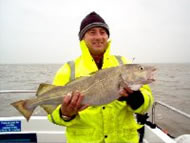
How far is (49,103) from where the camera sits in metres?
2.99

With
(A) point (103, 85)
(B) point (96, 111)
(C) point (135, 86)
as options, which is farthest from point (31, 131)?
(C) point (135, 86)

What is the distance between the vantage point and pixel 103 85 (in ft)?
9.48

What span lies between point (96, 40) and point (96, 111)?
1.02 m

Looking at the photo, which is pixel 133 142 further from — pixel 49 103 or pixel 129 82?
pixel 49 103

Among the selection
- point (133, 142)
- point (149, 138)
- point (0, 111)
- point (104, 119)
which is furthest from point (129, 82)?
point (0, 111)

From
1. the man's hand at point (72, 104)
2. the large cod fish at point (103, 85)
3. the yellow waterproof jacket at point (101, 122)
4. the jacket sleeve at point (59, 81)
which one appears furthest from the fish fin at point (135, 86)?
the jacket sleeve at point (59, 81)

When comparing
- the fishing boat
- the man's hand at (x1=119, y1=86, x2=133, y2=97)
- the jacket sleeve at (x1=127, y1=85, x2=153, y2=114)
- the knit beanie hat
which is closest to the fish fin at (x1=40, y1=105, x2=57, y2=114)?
the man's hand at (x1=119, y1=86, x2=133, y2=97)

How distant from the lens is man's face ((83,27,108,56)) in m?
3.17

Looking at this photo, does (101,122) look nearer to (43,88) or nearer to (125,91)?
(125,91)

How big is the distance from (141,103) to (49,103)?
1.25 metres

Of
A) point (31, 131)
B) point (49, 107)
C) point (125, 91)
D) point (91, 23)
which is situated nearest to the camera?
point (125, 91)

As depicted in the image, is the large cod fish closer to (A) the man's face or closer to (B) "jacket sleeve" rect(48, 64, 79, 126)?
(B) "jacket sleeve" rect(48, 64, 79, 126)

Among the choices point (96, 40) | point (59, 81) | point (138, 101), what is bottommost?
point (138, 101)

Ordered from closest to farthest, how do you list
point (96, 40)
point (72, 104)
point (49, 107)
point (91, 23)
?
point (72, 104)
point (49, 107)
point (96, 40)
point (91, 23)
